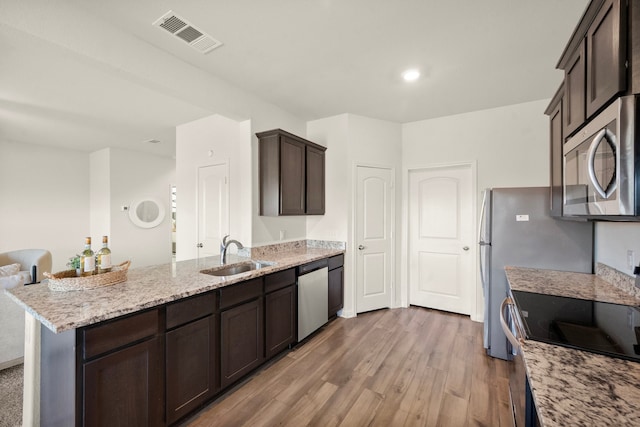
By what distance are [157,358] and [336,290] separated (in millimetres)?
2201

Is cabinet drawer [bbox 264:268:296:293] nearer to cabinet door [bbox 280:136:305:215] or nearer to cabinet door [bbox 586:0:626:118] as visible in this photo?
cabinet door [bbox 280:136:305:215]

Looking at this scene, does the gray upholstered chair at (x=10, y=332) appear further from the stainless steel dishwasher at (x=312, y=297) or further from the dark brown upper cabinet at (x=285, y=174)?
the stainless steel dishwasher at (x=312, y=297)

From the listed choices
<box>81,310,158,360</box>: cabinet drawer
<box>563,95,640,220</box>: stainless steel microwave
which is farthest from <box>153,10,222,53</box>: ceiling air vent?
<box>563,95,640,220</box>: stainless steel microwave

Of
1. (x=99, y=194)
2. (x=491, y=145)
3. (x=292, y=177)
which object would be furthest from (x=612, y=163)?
(x=99, y=194)

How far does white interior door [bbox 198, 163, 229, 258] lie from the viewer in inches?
138

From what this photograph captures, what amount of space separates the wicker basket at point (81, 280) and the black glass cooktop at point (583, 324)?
2.37m

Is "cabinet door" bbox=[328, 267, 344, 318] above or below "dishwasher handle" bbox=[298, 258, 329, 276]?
below

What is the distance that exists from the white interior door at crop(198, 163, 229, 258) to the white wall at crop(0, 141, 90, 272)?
3.58 meters

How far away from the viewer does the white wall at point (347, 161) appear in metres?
3.67

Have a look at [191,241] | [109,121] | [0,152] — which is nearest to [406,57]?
[191,241]

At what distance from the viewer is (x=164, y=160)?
6164mm

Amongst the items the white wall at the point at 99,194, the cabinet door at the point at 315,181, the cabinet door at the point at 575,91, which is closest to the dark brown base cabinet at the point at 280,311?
the cabinet door at the point at 315,181

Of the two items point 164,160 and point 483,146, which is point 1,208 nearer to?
point 164,160

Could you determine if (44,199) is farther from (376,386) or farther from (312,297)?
(376,386)
